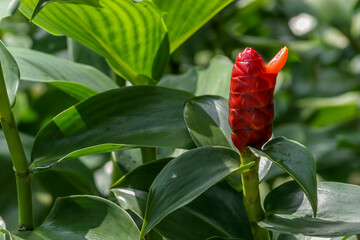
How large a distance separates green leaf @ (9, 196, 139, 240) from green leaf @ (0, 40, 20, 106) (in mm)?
96

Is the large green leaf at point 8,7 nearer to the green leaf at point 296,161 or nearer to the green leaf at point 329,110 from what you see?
the green leaf at point 296,161

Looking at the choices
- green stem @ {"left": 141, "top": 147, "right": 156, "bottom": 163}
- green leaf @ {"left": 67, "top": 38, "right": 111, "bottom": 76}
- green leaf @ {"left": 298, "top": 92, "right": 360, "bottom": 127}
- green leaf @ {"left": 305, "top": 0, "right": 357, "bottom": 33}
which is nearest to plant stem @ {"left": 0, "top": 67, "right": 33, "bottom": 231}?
green stem @ {"left": 141, "top": 147, "right": 156, "bottom": 163}

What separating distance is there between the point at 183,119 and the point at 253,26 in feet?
2.95

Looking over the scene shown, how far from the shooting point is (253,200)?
41 centimetres

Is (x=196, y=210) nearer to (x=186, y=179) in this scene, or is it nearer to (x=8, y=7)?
(x=186, y=179)

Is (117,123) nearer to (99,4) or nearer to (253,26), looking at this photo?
(99,4)

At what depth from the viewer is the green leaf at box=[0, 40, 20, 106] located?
44 cm

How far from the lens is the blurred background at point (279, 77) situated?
0.75m

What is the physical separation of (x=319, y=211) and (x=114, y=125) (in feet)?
0.56

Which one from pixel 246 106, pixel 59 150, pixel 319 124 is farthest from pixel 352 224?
pixel 319 124

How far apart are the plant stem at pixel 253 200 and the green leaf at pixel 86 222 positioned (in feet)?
0.28

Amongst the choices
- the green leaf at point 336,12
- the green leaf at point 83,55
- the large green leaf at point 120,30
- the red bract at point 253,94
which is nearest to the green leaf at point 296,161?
the red bract at point 253,94

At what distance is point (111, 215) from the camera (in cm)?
42

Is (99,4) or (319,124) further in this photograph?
(319,124)
